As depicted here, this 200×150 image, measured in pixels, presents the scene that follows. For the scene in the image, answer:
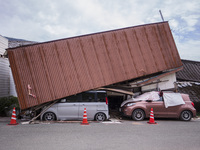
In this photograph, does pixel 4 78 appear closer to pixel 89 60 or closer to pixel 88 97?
pixel 89 60

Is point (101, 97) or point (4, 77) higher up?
point (4, 77)

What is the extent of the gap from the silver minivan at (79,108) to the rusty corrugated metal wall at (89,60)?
2.49 feet

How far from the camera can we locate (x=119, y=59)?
12125 mm

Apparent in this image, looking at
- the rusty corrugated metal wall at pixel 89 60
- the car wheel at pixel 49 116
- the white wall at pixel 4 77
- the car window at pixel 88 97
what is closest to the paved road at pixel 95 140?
the car wheel at pixel 49 116

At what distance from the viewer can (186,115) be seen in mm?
10602

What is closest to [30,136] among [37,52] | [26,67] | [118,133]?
[118,133]

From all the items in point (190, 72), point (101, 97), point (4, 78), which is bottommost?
point (101, 97)

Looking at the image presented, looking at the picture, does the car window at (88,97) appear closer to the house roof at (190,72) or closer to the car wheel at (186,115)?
the car wheel at (186,115)

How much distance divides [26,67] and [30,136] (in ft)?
16.6

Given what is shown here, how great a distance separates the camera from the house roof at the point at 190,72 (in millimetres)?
17188

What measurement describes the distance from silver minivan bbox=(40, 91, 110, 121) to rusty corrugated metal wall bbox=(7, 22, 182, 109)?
76 cm

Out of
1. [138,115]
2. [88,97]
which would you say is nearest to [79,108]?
[88,97]

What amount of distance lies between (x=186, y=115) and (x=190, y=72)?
901 cm

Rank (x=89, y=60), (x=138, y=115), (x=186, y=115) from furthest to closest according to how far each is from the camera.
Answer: (x=89, y=60) → (x=186, y=115) → (x=138, y=115)
